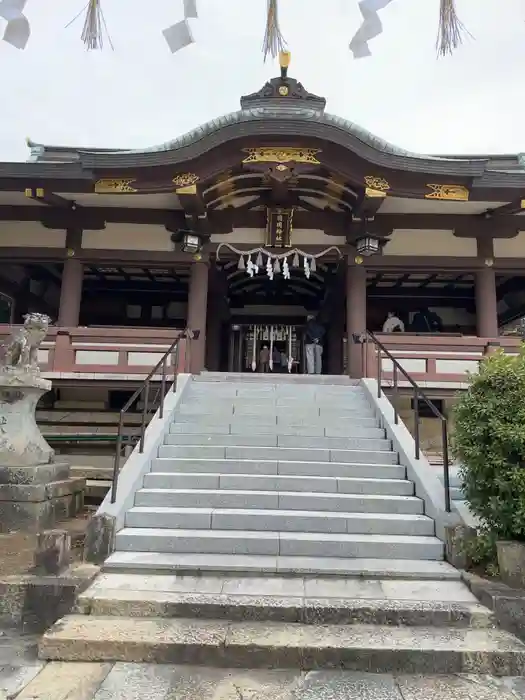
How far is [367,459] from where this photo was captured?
6.11 m

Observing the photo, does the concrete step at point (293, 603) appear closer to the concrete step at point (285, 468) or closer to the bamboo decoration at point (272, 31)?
the concrete step at point (285, 468)

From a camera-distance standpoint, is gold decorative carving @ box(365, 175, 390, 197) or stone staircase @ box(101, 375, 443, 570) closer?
stone staircase @ box(101, 375, 443, 570)

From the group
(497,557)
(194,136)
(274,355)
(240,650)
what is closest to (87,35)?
(240,650)

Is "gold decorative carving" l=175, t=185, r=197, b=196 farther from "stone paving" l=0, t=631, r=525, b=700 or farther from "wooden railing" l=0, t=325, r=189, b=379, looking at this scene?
"stone paving" l=0, t=631, r=525, b=700

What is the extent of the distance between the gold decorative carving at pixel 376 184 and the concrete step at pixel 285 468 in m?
5.42

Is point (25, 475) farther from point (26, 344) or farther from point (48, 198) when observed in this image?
point (48, 198)

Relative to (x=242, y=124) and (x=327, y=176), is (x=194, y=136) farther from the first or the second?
Answer: (x=327, y=176)

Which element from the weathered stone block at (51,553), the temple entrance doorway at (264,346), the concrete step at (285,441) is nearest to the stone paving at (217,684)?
the weathered stone block at (51,553)

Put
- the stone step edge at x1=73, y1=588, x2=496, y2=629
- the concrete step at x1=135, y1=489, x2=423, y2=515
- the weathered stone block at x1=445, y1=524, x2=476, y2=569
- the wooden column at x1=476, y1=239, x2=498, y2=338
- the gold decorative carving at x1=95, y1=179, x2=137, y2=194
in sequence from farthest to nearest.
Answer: the wooden column at x1=476, y1=239, x2=498, y2=338 → the gold decorative carving at x1=95, y1=179, x2=137, y2=194 → the concrete step at x1=135, y1=489, x2=423, y2=515 → the weathered stone block at x1=445, y1=524, x2=476, y2=569 → the stone step edge at x1=73, y1=588, x2=496, y2=629

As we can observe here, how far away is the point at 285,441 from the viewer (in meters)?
6.49

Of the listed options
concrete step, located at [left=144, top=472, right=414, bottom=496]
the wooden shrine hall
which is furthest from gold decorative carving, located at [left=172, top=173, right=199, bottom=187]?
concrete step, located at [left=144, top=472, right=414, bottom=496]

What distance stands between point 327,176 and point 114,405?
20.9 ft

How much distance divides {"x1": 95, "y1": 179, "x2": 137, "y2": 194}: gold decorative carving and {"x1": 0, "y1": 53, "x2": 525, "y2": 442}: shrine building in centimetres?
4

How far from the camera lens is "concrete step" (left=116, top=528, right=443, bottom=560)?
462cm
